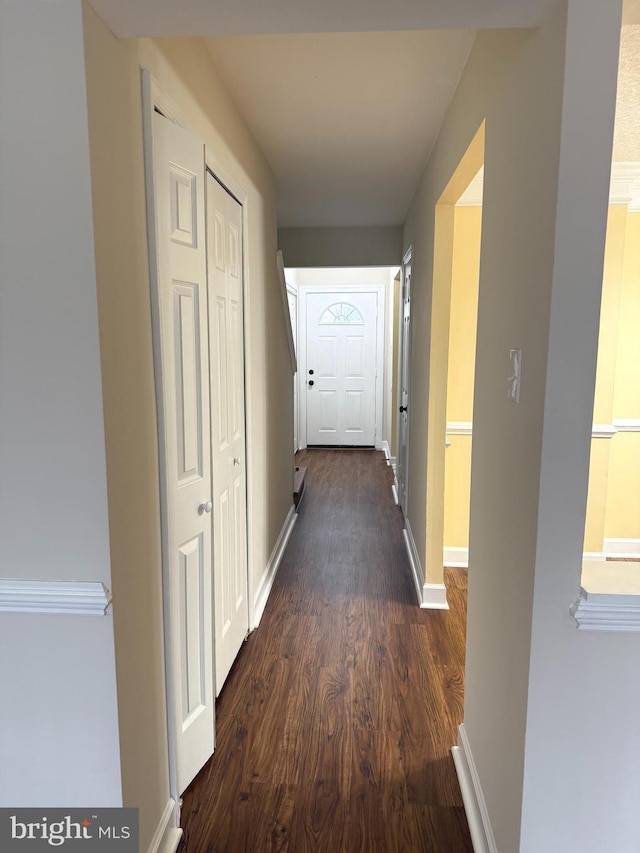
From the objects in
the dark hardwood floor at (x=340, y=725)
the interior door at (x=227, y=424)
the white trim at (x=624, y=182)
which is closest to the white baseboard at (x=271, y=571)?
the dark hardwood floor at (x=340, y=725)

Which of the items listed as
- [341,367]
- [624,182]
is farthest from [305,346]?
[624,182]

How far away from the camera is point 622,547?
12.2 ft

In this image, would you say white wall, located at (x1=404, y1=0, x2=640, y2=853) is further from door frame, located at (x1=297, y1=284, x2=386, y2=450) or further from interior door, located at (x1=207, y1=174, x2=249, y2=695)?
door frame, located at (x1=297, y1=284, x2=386, y2=450)

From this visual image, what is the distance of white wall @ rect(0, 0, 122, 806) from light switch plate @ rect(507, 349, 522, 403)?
0.92 meters

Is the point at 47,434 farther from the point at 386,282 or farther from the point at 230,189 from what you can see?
the point at 386,282

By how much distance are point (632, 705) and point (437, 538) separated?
5.91 ft

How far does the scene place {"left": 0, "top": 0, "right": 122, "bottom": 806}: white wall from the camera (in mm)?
1062

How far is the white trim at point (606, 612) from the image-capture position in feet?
3.55

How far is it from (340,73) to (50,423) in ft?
5.64

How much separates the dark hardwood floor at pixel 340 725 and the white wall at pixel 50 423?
1.98 feet

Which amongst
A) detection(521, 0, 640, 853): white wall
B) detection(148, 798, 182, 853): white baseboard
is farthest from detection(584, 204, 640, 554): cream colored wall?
detection(148, 798, 182, 853): white baseboard

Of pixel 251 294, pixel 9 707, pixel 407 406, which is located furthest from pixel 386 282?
pixel 9 707

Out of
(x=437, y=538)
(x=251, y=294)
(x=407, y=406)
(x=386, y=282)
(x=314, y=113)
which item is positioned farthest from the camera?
(x=386, y=282)

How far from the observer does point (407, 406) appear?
4.05m
